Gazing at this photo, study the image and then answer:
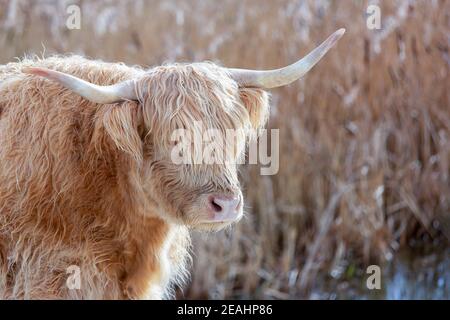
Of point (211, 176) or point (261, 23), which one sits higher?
point (261, 23)

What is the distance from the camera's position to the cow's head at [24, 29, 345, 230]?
3621 millimetres

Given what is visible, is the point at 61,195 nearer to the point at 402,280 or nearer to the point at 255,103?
the point at 255,103

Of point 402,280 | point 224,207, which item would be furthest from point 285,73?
point 402,280

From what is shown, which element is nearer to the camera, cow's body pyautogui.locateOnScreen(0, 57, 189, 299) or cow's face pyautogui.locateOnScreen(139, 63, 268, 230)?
cow's face pyautogui.locateOnScreen(139, 63, 268, 230)

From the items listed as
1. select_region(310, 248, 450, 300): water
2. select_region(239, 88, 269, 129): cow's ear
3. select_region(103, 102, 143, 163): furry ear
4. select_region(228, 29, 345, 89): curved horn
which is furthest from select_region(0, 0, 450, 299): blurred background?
select_region(103, 102, 143, 163): furry ear

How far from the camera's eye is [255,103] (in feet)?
13.0

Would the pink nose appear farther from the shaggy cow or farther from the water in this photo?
the water

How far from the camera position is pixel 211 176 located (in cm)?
362

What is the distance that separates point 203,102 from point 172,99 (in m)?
0.13

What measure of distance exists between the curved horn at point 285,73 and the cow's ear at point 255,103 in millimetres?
35

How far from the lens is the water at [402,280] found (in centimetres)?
630

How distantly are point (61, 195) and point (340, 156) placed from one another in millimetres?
3054

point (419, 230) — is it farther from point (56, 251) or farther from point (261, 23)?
point (56, 251)
